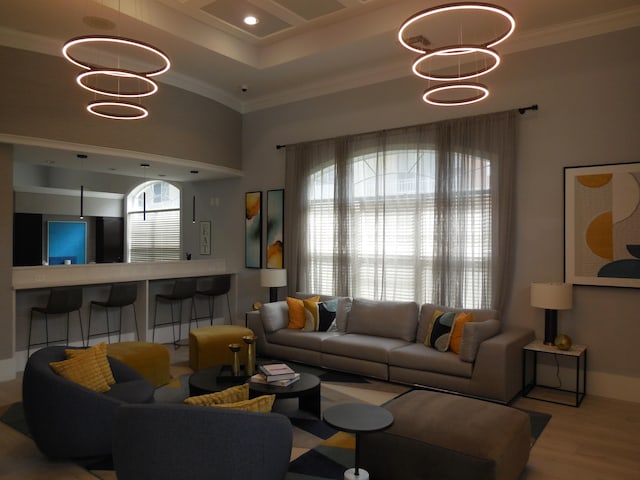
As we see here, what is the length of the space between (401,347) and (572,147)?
2702 mm

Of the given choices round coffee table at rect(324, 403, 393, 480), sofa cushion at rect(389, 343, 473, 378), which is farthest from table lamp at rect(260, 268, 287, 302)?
round coffee table at rect(324, 403, 393, 480)

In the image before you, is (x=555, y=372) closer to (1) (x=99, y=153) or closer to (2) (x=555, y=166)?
(2) (x=555, y=166)

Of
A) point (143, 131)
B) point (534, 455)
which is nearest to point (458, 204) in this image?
point (534, 455)

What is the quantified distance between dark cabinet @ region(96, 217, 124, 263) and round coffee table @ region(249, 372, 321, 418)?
317 inches

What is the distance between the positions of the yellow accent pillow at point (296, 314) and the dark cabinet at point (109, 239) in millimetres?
6340

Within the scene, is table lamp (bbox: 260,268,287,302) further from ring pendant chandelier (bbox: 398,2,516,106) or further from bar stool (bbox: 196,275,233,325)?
ring pendant chandelier (bbox: 398,2,516,106)

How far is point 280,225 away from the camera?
7316 mm

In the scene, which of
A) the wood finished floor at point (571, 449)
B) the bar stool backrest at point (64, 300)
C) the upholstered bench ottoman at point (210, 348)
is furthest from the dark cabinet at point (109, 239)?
the wood finished floor at point (571, 449)

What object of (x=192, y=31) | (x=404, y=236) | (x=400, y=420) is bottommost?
(x=400, y=420)

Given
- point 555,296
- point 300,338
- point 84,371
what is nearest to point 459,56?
point 555,296

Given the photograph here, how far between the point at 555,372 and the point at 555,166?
6.98 ft

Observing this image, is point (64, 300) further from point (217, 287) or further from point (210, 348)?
point (217, 287)

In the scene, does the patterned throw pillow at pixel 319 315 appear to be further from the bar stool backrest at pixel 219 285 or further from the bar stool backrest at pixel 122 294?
the bar stool backrest at pixel 122 294

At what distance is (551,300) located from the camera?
15.3 ft
